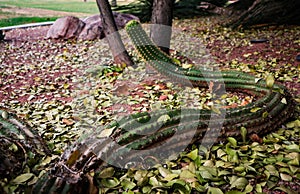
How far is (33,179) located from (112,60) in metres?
2.67

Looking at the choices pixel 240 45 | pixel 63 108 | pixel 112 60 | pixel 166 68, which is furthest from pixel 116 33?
pixel 240 45

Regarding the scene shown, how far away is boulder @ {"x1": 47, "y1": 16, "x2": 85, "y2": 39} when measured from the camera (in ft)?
18.1

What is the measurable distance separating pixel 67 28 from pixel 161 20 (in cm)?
247

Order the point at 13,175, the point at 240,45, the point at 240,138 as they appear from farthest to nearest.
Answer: the point at 240,45, the point at 240,138, the point at 13,175

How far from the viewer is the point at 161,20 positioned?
3.74m

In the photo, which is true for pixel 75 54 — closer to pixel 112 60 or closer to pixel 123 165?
pixel 112 60

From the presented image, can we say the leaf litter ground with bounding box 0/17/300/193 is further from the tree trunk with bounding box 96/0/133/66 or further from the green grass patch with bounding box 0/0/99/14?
the green grass patch with bounding box 0/0/99/14

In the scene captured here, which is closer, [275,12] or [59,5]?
[275,12]

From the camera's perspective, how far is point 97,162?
1477 millimetres

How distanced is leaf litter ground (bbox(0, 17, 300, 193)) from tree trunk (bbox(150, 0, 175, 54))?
31 centimetres

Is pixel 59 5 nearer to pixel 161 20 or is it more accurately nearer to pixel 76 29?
pixel 76 29

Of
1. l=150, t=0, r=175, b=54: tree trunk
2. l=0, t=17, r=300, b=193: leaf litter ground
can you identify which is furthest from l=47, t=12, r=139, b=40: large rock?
l=150, t=0, r=175, b=54: tree trunk

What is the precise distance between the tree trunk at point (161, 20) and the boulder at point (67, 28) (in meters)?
2.25

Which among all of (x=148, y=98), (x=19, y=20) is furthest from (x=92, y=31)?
(x=148, y=98)
